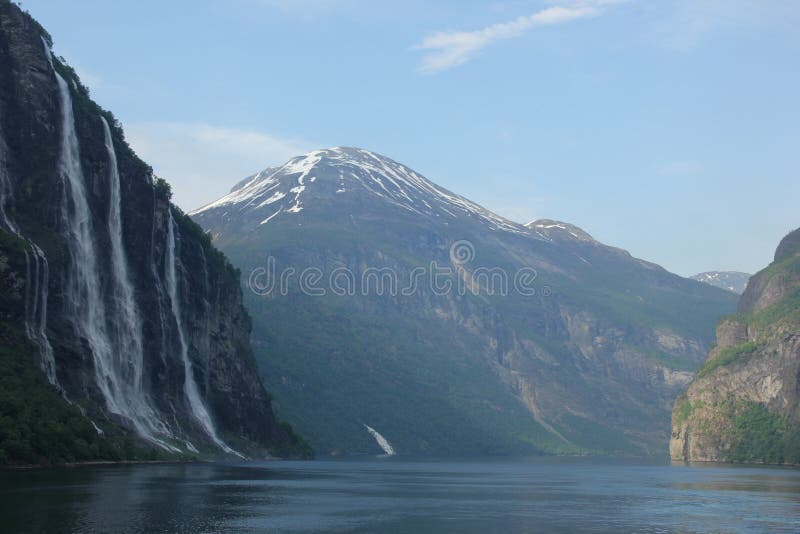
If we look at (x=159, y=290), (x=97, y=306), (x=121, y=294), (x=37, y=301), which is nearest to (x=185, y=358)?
(x=159, y=290)

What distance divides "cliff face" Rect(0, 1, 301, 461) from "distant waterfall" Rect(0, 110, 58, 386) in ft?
0.56

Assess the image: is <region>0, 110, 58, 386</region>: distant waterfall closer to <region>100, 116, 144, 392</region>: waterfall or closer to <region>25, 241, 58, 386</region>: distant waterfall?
<region>25, 241, 58, 386</region>: distant waterfall


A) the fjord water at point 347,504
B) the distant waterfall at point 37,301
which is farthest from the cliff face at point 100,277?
the fjord water at point 347,504

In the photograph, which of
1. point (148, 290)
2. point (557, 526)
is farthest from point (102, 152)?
point (557, 526)

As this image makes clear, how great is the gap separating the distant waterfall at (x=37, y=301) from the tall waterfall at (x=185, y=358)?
3913cm

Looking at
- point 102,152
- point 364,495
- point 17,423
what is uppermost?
point 102,152

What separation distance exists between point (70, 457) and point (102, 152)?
51.0 meters

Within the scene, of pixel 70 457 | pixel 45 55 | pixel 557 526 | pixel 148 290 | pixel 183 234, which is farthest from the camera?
pixel 183 234

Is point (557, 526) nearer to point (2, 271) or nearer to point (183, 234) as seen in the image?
point (2, 271)

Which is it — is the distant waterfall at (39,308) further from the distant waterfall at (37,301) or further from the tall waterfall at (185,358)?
the tall waterfall at (185,358)

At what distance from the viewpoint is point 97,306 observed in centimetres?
12694

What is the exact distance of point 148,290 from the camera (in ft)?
463

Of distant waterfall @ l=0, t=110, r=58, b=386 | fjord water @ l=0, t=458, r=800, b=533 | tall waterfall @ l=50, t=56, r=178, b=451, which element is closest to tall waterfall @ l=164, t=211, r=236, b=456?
tall waterfall @ l=50, t=56, r=178, b=451

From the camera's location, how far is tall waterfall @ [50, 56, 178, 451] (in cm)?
12094
